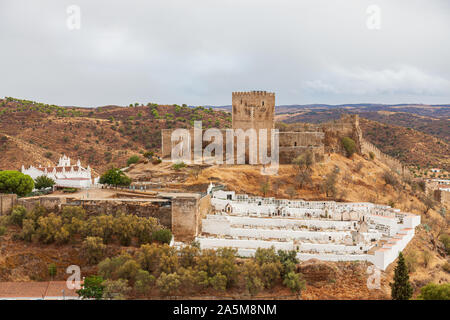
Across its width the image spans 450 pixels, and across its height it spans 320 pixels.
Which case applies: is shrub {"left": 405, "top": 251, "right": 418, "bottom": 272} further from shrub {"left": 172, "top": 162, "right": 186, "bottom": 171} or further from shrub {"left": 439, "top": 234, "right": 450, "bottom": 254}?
shrub {"left": 172, "top": 162, "right": 186, "bottom": 171}

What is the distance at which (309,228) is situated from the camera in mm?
17922

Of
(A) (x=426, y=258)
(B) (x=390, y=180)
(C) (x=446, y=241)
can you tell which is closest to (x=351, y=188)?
(B) (x=390, y=180)

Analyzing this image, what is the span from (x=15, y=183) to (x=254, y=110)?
1330 centimetres

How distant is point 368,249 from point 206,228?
6.03m

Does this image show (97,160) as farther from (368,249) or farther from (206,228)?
(368,249)

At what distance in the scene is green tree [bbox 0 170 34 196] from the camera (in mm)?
19141

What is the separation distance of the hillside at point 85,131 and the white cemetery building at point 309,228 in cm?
2180

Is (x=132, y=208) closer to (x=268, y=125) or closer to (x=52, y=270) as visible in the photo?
(x=52, y=270)

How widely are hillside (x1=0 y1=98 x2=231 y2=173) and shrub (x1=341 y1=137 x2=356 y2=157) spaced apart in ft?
62.9

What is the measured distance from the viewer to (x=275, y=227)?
17.9m

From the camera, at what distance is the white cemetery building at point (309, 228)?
627 inches

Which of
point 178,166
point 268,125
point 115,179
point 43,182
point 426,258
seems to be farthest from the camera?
point 268,125

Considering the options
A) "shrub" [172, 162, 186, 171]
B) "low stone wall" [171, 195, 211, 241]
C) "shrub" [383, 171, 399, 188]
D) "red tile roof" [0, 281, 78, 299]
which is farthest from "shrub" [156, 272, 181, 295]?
"shrub" [383, 171, 399, 188]

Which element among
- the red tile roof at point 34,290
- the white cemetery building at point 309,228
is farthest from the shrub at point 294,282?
the red tile roof at point 34,290
